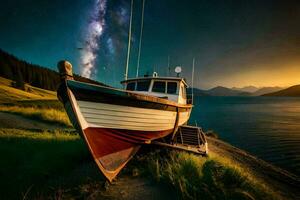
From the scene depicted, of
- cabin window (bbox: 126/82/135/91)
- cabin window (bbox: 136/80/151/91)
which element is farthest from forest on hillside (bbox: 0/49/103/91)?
→ cabin window (bbox: 136/80/151/91)

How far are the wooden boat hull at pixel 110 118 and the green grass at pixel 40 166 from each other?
1426 mm

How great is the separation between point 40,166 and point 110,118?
3536 millimetres

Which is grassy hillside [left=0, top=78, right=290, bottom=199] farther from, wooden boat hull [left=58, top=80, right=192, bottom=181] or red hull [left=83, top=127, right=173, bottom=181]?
wooden boat hull [left=58, top=80, right=192, bottom=181]

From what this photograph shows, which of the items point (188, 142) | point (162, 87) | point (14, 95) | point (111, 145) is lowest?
point (188, 142)

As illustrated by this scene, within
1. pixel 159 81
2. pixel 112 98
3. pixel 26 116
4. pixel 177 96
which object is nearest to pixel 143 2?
pixel 159 81

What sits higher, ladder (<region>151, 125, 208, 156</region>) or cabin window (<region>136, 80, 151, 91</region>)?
cabin window (<region>136, 80, 151, 91</region>)

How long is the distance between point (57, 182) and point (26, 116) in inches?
507

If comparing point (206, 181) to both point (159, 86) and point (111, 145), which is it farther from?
point (159, 86)

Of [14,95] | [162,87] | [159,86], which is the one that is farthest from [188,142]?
[14,95]

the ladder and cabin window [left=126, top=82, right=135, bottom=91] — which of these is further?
cabin window [left=126, top=82, right=135, bottom=91]

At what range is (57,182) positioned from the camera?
4926 mm

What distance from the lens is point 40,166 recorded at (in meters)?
5.65

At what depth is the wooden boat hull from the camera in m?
4.01

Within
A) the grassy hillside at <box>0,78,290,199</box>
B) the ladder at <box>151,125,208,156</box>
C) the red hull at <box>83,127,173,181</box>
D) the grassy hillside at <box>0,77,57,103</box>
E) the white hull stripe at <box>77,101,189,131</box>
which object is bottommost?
the grassy hillside at <box>0,78,290,199</box>
